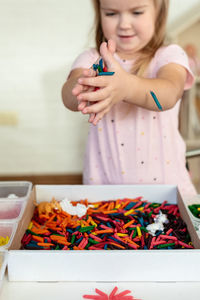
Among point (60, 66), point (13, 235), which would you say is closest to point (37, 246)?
point (13, 235)

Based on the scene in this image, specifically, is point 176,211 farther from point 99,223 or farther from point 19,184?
point 19,184

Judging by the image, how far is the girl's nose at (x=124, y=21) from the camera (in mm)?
1120

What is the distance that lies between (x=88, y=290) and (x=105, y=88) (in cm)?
42

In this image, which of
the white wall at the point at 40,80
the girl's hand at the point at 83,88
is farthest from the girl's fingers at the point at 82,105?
the white wall at the point at 40,80

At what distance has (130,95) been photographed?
0.97m

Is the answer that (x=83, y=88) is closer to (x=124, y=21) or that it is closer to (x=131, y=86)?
(x=131, y=86)

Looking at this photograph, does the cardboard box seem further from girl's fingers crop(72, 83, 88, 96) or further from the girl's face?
the girl's face

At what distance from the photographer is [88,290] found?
722 millimetres

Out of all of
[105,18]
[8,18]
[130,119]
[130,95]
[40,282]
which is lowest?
[40,282]

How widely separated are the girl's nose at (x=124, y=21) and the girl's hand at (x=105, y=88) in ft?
0.80

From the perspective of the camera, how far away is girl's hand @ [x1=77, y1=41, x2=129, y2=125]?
31.9 inches

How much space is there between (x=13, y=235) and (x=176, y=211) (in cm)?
44

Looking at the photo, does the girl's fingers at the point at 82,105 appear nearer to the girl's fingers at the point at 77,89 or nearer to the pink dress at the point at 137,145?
the girl's fingers at the point at 77,89

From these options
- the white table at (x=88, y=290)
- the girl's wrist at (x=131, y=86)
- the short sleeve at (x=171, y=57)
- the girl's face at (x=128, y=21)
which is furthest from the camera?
the short sleeve at (x=171, y=57)
